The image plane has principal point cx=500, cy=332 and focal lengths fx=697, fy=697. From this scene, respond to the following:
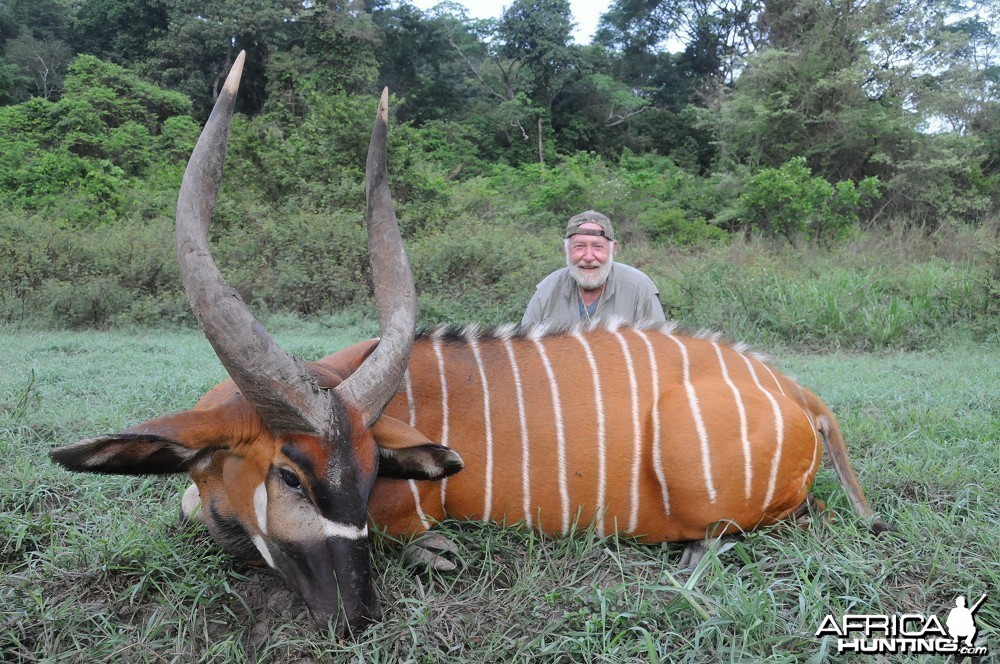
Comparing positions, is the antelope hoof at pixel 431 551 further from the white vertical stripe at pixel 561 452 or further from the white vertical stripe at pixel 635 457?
the white vertical stripe at pixel 635 457

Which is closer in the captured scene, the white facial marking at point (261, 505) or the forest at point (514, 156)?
the white facial marking at point (261, 505)

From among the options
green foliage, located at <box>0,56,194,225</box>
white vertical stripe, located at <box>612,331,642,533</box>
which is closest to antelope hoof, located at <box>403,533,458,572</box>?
white vertical stripe, located at <box>612,331,642,533</box>

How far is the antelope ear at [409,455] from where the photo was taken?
2055 mm

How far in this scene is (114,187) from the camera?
12156 millimetres

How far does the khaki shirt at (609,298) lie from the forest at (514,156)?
101 inches

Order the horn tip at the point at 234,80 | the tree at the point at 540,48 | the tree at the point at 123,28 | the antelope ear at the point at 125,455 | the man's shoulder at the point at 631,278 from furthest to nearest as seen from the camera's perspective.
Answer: the tree at the point at 540,48 < the tree at the point at 123,28 < the man's shoulder at the point at 631,278 < the horn tip at the point at 234,80 < the antelope ear at the point at 125,455

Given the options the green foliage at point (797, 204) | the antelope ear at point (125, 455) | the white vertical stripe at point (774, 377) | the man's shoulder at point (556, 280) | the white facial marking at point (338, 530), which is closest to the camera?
the antelope ear at point (125, 455)

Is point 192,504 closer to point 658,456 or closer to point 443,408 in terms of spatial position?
point 443,408

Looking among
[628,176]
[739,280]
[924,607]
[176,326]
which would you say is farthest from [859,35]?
[924,607]

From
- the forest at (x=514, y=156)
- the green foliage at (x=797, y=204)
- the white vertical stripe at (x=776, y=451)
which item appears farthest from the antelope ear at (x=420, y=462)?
the green foliage at (x=797, y=204)

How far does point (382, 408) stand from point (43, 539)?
139 centimetres

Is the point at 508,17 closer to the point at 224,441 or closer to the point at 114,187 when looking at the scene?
the point at 114,187

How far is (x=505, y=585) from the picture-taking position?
2.31 m

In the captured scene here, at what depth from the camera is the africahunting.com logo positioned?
1.93 meters
